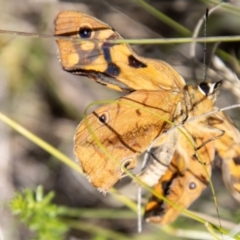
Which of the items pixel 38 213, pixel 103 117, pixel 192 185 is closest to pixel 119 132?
pixel 103 117

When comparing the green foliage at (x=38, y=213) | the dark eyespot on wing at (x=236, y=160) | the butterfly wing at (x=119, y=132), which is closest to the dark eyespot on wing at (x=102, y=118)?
the butterfly wing at (x=119, y=132)

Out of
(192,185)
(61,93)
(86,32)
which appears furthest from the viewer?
(61,93)

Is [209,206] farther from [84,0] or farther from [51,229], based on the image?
[84,0]

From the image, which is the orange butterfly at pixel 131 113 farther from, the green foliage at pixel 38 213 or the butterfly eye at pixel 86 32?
the green foliage at pixel 38 213

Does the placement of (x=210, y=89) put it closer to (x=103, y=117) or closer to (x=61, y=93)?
(x=103, y=117)

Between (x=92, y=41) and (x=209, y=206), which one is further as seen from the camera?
(x=209, y=206)

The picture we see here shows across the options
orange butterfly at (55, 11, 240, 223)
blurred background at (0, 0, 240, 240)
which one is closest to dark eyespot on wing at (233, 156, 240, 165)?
orange butterfly at (55, 11, 240, 223)

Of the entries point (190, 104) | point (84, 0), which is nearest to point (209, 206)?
point (190, 104)
